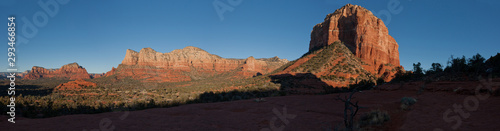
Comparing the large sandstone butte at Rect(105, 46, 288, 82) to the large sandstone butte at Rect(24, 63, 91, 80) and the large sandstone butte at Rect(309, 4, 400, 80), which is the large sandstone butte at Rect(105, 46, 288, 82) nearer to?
the large sandstone butte at Rect(24, 63, 91, 80)

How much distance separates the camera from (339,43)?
54.4 metres

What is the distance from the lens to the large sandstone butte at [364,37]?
52.9 metres

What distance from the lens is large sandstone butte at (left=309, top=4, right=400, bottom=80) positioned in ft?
173

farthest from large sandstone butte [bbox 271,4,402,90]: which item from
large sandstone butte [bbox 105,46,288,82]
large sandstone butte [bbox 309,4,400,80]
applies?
large sandstone butte [bbox 105,46,288,82]

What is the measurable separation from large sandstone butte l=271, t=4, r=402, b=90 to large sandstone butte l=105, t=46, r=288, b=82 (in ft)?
187

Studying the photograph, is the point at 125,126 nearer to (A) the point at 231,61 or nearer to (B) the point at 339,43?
(B) the point at 339,43

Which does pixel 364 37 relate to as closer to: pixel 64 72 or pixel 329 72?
pixel 329 72

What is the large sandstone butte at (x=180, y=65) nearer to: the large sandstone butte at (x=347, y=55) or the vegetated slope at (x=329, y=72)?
the large sandstone butte at (x=347, y=55)

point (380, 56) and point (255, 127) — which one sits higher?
point (380, 56)

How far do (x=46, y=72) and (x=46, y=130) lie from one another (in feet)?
684

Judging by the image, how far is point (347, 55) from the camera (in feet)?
161

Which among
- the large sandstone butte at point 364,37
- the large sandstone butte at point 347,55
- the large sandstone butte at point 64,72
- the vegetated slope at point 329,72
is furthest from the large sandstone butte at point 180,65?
→ the vegetated slope at point 329,72

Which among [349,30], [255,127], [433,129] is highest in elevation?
[349,30]

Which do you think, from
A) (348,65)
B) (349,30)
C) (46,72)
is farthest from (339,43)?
(46,72)
